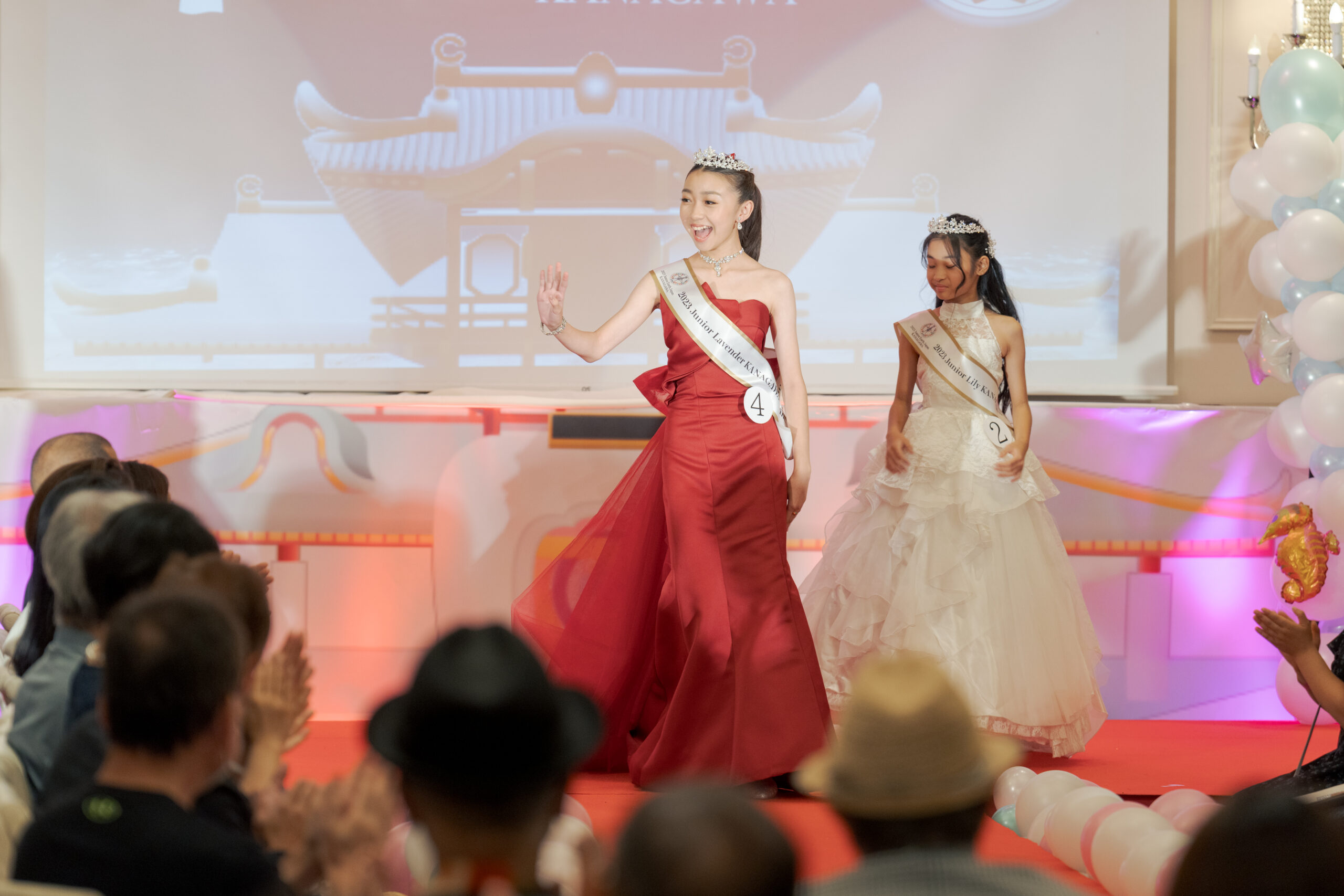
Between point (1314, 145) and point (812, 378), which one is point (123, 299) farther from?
point (1314, 145)

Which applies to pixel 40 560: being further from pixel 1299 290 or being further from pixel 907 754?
pixel 1299 290

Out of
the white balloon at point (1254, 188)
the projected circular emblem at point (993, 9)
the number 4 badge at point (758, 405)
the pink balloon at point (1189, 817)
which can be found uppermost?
the projected circular emblem at point (993, 9)

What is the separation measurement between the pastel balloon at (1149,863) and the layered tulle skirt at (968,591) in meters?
1.10

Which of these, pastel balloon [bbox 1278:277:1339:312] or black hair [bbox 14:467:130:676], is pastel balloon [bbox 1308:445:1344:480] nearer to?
pastel balloon [bbox 1278:277:1339:312]

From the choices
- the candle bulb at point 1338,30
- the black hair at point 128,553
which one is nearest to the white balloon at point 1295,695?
the candle bulb at point 1338,30

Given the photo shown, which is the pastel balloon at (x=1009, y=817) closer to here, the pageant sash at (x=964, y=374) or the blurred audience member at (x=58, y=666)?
the pageant sash at (x=964, y=374)

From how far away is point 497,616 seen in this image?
4.19 metres

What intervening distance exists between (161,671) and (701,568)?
6.54ft

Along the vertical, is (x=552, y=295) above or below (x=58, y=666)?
above

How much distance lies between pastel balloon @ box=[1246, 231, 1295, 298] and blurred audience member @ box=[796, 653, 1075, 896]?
334cm

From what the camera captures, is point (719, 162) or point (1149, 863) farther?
point (719, 162)

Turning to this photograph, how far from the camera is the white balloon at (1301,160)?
3893 millimetres

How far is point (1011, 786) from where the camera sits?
3141 millimetres

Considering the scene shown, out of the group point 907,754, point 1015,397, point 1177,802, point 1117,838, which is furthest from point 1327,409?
point 907,754
